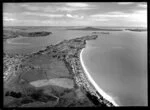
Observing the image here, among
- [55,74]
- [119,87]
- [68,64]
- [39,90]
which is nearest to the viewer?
[39,90]

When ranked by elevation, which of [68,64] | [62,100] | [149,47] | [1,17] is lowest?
[68,64]

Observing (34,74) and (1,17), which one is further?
(34,74)

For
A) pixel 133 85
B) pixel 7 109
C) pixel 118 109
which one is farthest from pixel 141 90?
pixel 7 109

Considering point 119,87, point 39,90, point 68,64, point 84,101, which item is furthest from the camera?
point 68,64

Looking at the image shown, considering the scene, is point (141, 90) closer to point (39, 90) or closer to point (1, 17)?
point (39, 90)

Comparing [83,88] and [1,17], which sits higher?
[1,17]

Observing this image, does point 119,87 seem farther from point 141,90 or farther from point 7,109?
point 7,109

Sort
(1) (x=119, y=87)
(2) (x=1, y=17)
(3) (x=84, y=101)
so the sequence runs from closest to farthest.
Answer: (2) (x=1, y=17)
(3) (x=84, y=101)
(1) (x=119, y=87)

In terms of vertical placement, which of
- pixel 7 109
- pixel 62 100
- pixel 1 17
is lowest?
pixel 62 100

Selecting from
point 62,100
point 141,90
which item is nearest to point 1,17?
point 62,100
